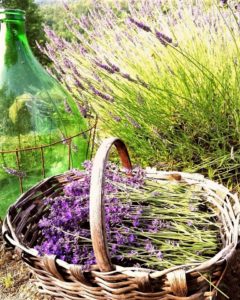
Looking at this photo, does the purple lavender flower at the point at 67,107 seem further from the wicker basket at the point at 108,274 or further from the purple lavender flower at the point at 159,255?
the purple lavender flower at the point at 159,255

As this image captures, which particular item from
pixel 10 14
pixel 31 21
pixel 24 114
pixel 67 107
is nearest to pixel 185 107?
pixel 67 107

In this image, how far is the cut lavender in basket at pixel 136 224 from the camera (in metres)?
1.11

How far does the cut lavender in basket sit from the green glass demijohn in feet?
0.96

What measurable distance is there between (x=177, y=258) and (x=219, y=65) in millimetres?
1260

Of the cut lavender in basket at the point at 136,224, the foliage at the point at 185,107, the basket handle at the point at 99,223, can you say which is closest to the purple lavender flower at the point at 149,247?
the cut lavender in basket at the point at 136,224

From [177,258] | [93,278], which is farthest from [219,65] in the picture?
[93,278]

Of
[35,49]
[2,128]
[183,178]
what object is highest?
[35,49]

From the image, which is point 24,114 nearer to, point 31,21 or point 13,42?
point 13,42

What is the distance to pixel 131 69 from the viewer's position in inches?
91.0

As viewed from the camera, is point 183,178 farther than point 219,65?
No

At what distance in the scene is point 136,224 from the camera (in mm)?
1182

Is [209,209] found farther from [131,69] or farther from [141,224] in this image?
[131,69]

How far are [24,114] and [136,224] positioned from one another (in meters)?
0.66

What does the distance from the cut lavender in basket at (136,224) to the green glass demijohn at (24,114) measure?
292 millimetres
